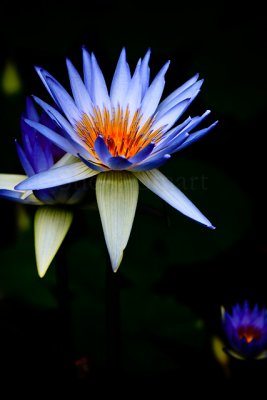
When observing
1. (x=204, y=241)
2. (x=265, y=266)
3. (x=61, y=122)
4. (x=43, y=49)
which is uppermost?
(x=43, y=49)

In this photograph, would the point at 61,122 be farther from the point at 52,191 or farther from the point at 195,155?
the point at 195,155

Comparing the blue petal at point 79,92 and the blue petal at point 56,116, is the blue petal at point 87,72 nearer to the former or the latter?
the blue petal at point 79,92

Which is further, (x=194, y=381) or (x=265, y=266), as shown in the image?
(x=265, y=266)

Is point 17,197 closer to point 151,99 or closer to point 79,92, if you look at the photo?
point 79,92

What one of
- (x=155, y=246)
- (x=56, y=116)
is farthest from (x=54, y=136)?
(x=155, y=246)

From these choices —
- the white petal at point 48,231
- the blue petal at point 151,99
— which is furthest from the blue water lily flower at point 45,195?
the blue petal at point 151,99

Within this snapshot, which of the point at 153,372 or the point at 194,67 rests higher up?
the point at 194,67

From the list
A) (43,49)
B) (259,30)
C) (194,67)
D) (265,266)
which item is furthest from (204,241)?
(43,49)
